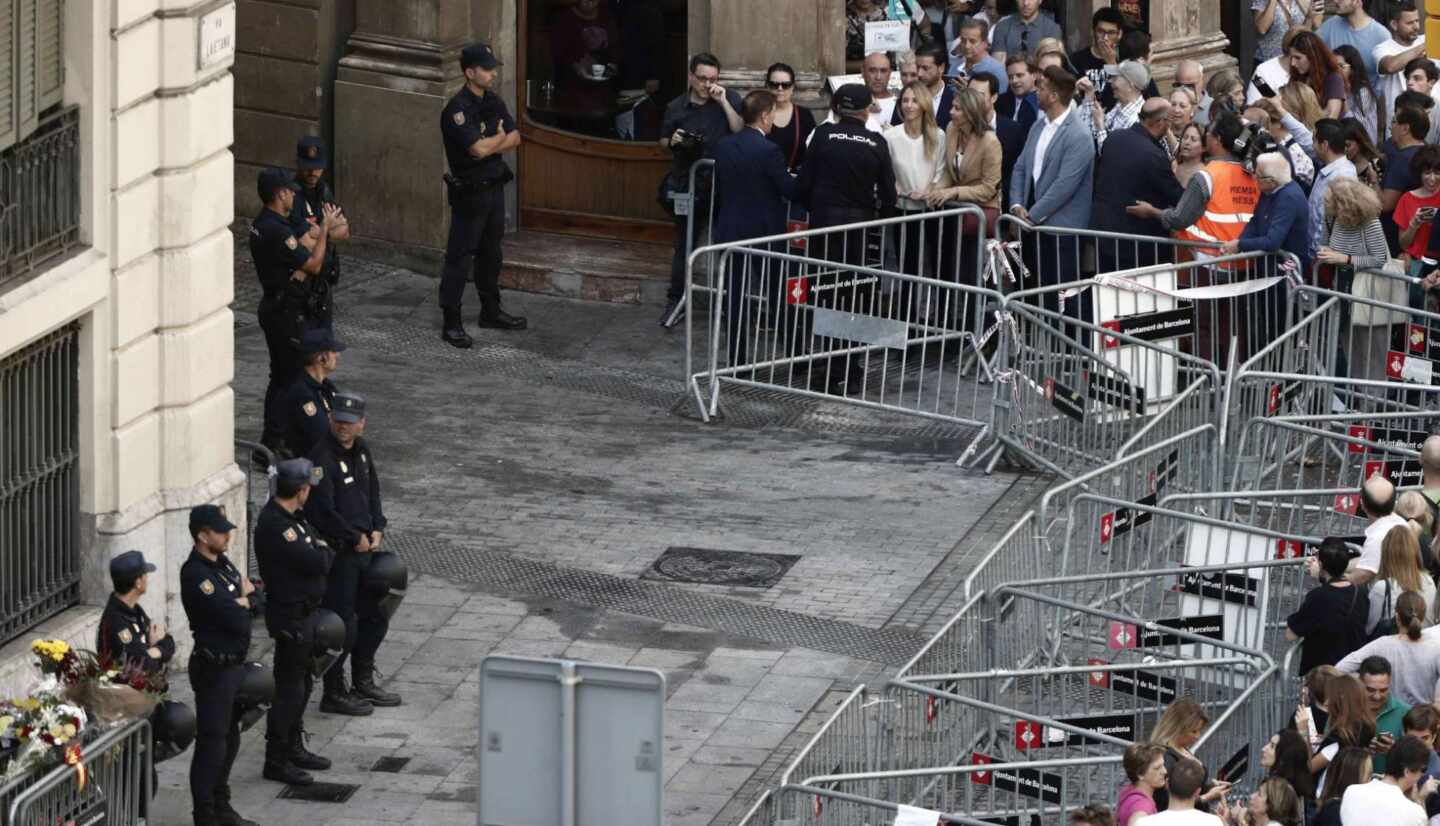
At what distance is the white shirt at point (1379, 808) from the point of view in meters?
11.4

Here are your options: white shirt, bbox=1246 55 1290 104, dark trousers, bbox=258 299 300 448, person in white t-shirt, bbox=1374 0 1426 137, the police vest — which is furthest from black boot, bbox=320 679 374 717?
person in white t-shirt, bbox=1374 0 1426 137

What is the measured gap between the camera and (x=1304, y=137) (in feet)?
66.3

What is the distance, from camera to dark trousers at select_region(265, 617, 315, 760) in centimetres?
1386

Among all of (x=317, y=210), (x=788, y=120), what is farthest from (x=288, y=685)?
(x=788, y=120)

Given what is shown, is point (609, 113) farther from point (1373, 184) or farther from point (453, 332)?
point (1373, 184)

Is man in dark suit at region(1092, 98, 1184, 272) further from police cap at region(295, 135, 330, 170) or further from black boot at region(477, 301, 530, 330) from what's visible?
police cap at region(295, 135, 330, 170)

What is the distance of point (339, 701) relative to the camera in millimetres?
14836

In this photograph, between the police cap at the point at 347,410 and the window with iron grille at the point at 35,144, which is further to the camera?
the police cap at the point at 347,410

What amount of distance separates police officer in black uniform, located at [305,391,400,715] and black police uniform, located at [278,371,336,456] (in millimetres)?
644

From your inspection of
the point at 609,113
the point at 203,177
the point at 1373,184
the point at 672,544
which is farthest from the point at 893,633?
the point at 609,113

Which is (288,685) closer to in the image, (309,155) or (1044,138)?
(309,155)

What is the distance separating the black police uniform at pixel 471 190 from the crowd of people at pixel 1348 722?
8.07 metres

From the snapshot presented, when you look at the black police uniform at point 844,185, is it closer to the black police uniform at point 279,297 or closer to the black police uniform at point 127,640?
the black police uniform at point 279,297

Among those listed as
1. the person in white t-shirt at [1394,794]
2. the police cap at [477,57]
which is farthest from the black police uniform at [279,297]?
the person in white t-shirt at [1394,794]
